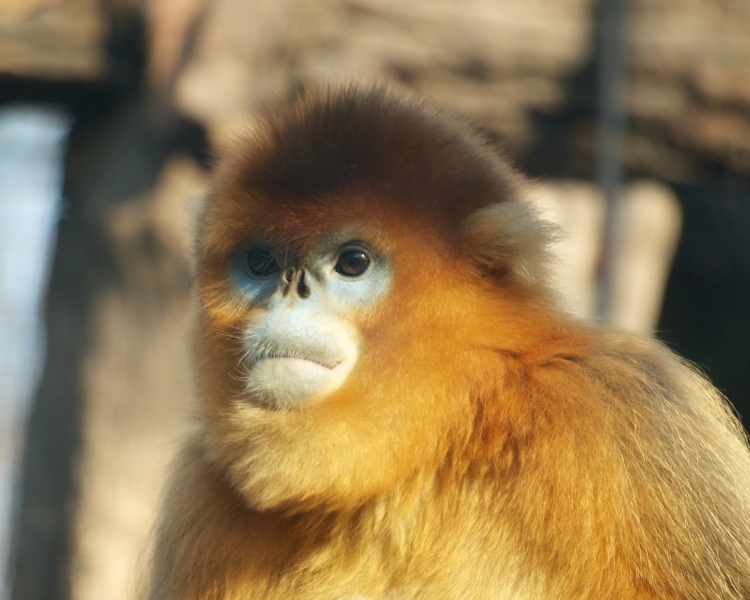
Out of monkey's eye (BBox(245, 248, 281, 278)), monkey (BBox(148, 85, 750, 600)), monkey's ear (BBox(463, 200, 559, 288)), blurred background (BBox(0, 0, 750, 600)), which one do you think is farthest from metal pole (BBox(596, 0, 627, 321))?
monkey's eye (BBox(245, 248, 281, 278))

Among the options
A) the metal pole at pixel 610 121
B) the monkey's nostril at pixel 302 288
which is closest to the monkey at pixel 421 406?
the monkey's nostril at pixel 302 288

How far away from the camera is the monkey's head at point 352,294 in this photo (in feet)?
8.18

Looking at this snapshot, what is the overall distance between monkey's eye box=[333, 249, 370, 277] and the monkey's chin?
256 millimetres

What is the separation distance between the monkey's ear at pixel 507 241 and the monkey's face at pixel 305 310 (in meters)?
0.28

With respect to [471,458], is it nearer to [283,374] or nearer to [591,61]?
[283,374]

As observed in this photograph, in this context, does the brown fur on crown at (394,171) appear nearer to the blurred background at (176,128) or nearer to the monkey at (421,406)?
the monkey at (421,406)

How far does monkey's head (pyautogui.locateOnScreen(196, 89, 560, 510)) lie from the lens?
8.18 feet

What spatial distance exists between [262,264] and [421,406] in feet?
2.01

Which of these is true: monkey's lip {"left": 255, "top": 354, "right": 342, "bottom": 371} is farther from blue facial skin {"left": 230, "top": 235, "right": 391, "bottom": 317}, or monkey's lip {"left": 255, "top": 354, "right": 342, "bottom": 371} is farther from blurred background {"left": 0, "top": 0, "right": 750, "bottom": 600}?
blurred background {"left": 0, "top": 0, "right": 750, "bottom": 600}

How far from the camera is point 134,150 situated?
5492 millimetres

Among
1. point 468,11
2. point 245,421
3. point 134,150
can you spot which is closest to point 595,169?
point 468,11

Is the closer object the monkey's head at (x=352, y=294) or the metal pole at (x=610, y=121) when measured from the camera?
the monkey's head at (x=352, y=294)

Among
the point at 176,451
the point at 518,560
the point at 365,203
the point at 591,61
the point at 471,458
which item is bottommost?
the point at 176,451

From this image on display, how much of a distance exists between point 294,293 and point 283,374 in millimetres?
235
